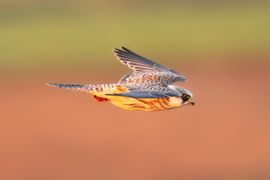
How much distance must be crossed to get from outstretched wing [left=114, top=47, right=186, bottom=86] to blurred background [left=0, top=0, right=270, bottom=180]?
5.52m

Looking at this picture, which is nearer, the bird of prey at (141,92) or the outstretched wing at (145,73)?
the bird of prey at (141,92)

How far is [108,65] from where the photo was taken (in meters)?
21.5

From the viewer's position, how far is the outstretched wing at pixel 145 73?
8875mm

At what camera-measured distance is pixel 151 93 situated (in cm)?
794

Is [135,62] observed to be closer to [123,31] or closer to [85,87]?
[85,87]

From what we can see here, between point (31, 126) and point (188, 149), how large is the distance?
2.46m

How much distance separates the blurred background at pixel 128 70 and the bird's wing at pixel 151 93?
7105 millimetres

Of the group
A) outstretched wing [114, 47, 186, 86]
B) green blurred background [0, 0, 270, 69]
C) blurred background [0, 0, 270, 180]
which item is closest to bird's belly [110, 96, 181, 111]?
outstretched wing [114, 47, 186, 86]

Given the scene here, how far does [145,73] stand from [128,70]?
414 inches

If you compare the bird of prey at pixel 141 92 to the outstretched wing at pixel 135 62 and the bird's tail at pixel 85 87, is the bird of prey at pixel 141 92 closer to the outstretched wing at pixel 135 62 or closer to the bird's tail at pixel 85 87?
Answer: the bird's tail at pixel 85 87

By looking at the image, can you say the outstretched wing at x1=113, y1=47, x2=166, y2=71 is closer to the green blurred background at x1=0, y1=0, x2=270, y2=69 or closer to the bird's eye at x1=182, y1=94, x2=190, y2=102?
the bird's eye at x1=182, y1=94, x2=190, y2=102

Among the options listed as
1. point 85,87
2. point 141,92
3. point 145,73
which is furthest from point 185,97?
point 85,87

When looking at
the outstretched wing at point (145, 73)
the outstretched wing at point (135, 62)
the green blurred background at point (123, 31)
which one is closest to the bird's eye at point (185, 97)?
the outstretched wing at point (145, 73)

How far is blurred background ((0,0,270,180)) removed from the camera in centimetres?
1614
